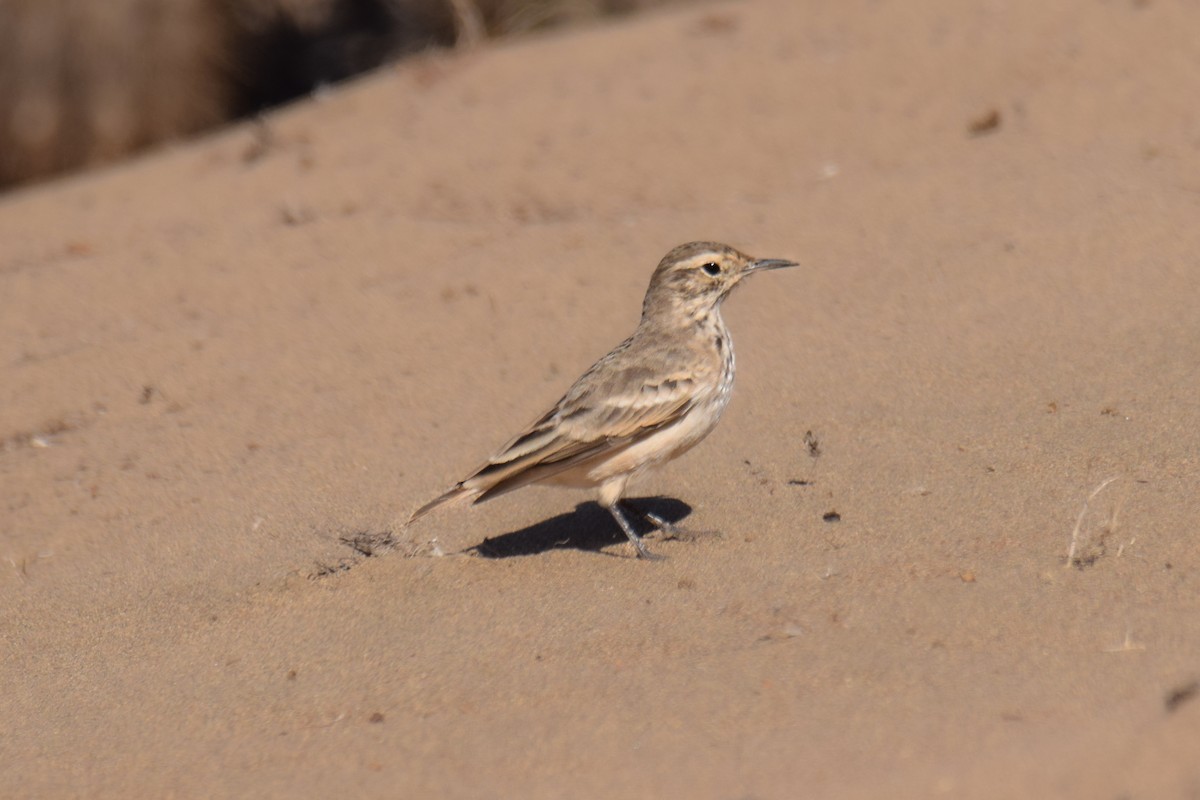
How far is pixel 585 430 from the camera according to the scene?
5.74 metres

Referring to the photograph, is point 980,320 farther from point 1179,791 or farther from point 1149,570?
point 1179,791

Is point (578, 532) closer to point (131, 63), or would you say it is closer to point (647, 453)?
point (647, 453)

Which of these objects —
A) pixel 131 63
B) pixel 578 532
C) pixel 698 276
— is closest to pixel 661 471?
pixel 578 532

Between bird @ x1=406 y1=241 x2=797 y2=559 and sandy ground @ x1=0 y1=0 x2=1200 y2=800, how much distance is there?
342mm

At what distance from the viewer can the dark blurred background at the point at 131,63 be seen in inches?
535

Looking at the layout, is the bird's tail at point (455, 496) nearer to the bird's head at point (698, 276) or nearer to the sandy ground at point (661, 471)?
the sandy ground at point (661, 471)

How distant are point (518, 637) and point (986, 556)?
1.73 m

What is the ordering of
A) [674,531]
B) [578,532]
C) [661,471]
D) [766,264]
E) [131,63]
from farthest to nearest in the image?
[131,63] < [661,471] < [766,264] < [578,532] < [674,531]

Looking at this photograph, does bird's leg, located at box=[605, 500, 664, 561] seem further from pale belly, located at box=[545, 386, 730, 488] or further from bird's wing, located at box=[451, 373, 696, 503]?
bird's wing, located at box=[451, 373, 696, 503]

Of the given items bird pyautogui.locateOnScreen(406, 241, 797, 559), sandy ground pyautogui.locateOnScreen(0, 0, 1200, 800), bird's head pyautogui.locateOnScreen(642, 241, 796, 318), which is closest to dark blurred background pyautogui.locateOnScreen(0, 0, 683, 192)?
sandy ground pyautogui.locateOnScreen(0, 0, 1200, 800)

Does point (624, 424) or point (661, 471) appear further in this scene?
point (661, 471)

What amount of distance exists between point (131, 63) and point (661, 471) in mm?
9429

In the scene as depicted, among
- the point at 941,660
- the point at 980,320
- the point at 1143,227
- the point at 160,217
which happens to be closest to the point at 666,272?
the point at 980,320

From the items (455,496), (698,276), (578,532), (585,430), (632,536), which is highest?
(698,276)
